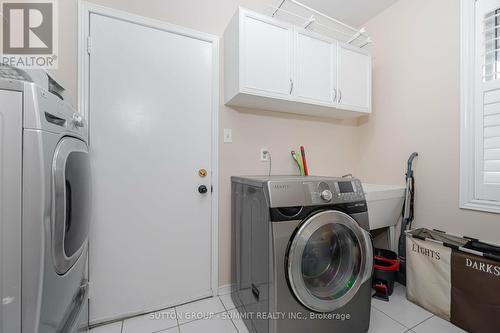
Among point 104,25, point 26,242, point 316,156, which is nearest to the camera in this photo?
point 26,242

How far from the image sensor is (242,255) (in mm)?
1458

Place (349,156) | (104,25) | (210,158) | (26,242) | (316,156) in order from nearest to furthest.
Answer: (26,242) < (104,25) < (210,158) < (316,156) < (349,156)

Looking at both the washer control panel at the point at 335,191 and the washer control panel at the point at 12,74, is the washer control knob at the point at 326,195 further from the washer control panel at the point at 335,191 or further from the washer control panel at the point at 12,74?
the washer control panel at the point at 12,74

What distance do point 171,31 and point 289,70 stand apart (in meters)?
0.93

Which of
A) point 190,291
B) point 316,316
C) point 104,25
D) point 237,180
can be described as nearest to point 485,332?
point 316,316

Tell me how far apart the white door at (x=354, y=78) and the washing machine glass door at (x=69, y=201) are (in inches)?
74.4

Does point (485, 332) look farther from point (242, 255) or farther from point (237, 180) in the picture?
point (237, 180)

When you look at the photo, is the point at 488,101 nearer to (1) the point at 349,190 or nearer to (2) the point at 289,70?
(1) the point at 349,190

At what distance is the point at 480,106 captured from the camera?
148 centimetres

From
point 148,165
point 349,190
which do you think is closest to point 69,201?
point 148,165

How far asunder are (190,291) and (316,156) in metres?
1.65

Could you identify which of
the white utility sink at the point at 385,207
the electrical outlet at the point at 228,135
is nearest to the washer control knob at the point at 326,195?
the white utility sink at the point at 385,207

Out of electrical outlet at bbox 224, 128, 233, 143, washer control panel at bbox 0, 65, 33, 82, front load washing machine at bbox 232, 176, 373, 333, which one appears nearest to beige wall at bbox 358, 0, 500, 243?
front load washing machine at bbox 232, 176, 373, 333

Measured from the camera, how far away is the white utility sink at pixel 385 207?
1671 mm
